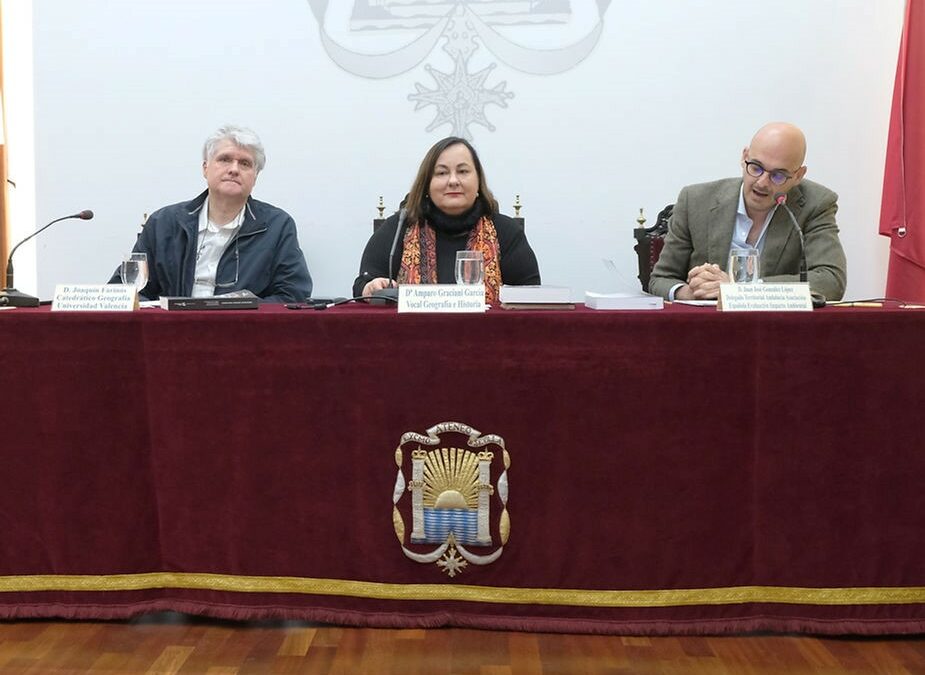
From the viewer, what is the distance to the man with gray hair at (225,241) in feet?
8.87

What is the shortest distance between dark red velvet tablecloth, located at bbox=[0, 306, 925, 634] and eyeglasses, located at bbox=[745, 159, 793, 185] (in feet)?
2.43

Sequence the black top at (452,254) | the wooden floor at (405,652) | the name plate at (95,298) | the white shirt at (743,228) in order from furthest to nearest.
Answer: the black top at (452,254) < the white shirt at (743,228) < the name plate at (95,298) < the wooden floor at (405,652)

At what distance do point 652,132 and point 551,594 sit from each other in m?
2.37

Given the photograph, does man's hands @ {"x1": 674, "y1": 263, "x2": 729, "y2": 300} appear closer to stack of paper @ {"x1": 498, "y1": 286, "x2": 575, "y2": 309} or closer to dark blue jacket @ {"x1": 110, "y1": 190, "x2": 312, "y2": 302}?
stack of paper @ {"x1": 498, "y1": 286, "x2": 575, "y2": 309}

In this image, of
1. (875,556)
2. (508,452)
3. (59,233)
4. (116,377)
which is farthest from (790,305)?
(59,233)

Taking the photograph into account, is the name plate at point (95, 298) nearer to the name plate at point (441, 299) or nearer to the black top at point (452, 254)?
the name plate at point (441, 299)

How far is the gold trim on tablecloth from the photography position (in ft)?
5.98

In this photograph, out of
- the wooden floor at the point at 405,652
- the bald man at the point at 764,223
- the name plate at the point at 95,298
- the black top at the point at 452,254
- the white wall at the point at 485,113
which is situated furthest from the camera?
the white wall at the point at 485,113

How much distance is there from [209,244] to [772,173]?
1778 mm

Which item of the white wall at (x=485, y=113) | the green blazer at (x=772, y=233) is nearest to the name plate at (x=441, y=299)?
the green blazer at (x=772, y=233)

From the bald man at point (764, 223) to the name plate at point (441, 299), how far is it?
2.52ft

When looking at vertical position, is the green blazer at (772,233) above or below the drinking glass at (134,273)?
above

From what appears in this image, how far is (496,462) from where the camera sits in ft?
5.96

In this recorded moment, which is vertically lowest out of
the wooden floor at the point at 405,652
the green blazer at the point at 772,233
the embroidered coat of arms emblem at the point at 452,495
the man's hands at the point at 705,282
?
the wooden floor at the point at 405,652
